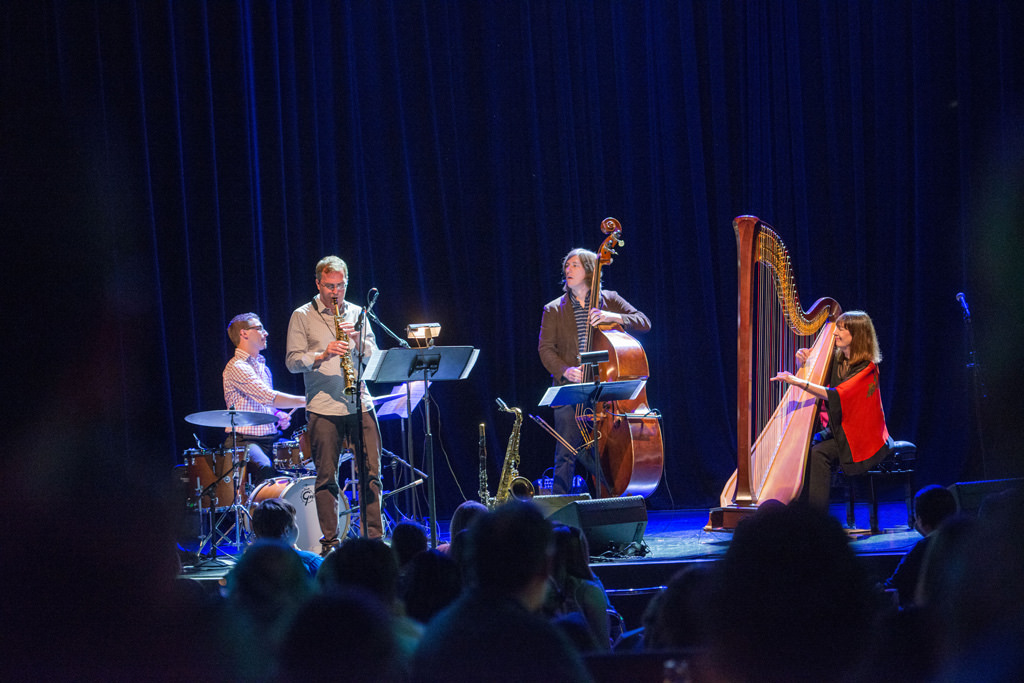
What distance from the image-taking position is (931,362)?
8523 mm

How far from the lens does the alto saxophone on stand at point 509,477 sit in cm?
756

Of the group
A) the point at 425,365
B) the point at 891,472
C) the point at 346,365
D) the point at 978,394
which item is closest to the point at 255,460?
the point at 346,365

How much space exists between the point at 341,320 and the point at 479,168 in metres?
3.33

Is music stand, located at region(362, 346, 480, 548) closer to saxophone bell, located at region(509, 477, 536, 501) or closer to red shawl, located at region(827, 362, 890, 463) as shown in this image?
saxophone bell, located at region(509, 477, 536, 501)

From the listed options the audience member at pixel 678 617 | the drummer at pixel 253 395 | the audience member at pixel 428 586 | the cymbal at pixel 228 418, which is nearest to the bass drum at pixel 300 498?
the drummer at pixel 253 395

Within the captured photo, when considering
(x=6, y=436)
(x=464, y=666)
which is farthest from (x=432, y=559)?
(x=6, y=436)

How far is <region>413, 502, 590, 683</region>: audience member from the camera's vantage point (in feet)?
5.57

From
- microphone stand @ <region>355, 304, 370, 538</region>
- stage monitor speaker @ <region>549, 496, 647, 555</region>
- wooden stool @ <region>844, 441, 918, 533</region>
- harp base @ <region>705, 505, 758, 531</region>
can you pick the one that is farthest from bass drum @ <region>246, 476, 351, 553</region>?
wooden stool @ <region>844, 441, 918, 533</region>

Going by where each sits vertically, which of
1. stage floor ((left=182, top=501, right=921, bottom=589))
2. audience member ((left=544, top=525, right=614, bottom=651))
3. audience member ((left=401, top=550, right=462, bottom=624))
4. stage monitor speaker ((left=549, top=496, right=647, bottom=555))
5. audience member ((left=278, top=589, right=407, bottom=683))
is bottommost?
stage floor ((left=182, top=501, right=921, bottom=589))

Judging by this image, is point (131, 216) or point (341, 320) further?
point (131, 216)

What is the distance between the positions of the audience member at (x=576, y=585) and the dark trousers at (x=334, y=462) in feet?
9.52

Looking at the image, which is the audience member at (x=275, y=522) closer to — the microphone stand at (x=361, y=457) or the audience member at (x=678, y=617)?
the microphone stand at (x=361, y=457)

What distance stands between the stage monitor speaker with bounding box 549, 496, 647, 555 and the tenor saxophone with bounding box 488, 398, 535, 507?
5.45 ft

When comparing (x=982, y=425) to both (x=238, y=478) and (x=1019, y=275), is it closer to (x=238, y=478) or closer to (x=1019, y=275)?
(x=1019, y=275)
